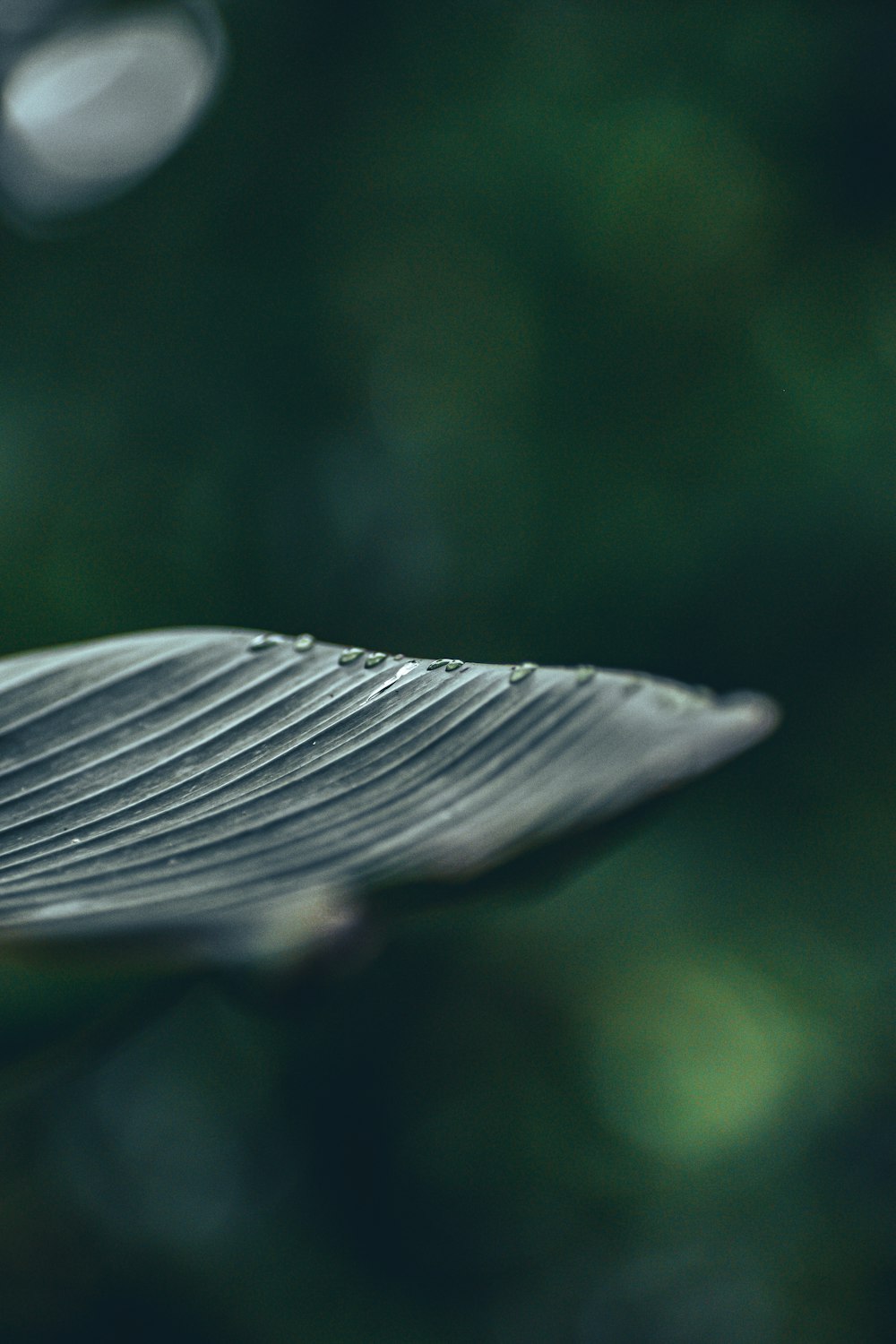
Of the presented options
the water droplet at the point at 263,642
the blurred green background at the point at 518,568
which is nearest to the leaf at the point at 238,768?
the water droplet at the point at 263,642

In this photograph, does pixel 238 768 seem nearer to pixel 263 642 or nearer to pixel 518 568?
pixel 263 642

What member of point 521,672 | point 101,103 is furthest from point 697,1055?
point 101,103

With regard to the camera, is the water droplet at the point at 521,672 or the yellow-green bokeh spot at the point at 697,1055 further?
the yellow-green bokeh spot at the point at 697,1055

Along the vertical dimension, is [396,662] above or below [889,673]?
above

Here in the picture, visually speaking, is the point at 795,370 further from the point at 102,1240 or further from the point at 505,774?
the point at 102,1240

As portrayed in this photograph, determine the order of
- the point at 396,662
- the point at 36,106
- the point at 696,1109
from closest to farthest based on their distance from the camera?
the point at 396,662 → the point at 696,1109 → the point at 36,106

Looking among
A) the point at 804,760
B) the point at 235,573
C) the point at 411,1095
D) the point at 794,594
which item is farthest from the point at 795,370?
the point at 411,1095

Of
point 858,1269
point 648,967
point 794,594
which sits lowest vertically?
point 858,1269

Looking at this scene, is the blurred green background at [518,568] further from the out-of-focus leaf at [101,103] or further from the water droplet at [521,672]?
the water droplet at [521,672]
